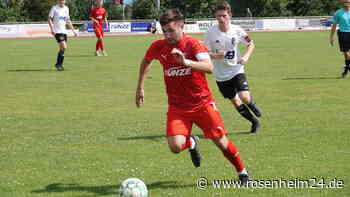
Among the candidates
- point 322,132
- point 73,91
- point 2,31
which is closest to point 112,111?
point 73,91

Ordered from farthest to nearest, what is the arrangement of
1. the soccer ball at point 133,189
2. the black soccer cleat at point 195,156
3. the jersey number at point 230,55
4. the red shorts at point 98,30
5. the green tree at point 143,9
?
the green tree at point 143,9
the red shorts at point 98,30
the jersey number at point 230,55
the black soccer cleat at point 195,156
the soccer ball at point 133,189

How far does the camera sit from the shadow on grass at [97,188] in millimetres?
6148

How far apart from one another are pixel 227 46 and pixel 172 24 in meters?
3.31

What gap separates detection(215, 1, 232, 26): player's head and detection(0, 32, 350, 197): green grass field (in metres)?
1.79

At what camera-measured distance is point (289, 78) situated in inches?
659

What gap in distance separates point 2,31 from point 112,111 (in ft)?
131

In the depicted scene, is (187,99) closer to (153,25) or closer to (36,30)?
(36,30)

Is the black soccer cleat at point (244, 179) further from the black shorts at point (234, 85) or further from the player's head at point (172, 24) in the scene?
the black shorts at point (234, 85)

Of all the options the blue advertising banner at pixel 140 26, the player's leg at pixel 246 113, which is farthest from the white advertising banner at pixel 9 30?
the player's leg at pixel 246 113

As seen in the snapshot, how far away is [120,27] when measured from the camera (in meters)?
53.5

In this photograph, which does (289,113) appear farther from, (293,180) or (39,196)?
(39,196)

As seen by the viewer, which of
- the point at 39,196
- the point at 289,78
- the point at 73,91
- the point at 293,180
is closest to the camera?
the point at 39,196

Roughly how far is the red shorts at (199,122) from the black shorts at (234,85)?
2.93 m

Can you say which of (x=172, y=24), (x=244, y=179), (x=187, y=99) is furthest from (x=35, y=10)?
(x=244, y=179)
